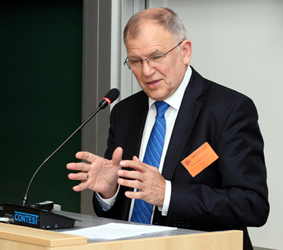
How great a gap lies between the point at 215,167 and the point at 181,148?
0.51 ft

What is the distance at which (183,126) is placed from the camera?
2.19 m

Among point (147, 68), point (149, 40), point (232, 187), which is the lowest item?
point (232, 187)

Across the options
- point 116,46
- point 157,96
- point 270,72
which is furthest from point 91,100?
point 157,96

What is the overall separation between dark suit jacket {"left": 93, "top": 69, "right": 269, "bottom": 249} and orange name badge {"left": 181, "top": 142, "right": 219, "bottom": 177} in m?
0.02

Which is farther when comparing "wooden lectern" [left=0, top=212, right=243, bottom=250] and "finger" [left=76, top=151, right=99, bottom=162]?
"finger" [left=76, top=151, right=99, bottom=162]

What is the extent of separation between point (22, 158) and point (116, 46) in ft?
4.03

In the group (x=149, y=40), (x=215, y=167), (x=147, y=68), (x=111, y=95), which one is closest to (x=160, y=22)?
(x=149, y=40)

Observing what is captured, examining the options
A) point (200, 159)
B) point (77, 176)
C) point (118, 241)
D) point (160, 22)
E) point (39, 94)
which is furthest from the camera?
point (39, 94)

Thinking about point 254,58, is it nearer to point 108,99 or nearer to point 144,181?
point 108,99

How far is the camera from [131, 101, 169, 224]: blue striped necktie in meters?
2.18

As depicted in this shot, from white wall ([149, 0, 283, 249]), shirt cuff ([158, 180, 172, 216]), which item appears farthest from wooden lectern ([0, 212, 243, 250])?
white wall ([149, 0, 283, 249])

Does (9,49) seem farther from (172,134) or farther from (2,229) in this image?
(2,229)

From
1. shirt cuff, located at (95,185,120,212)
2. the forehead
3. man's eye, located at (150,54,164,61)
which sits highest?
the forehead

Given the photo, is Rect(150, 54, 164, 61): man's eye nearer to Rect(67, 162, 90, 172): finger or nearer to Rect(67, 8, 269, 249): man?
Rect(67, 8, 269, 249): man
